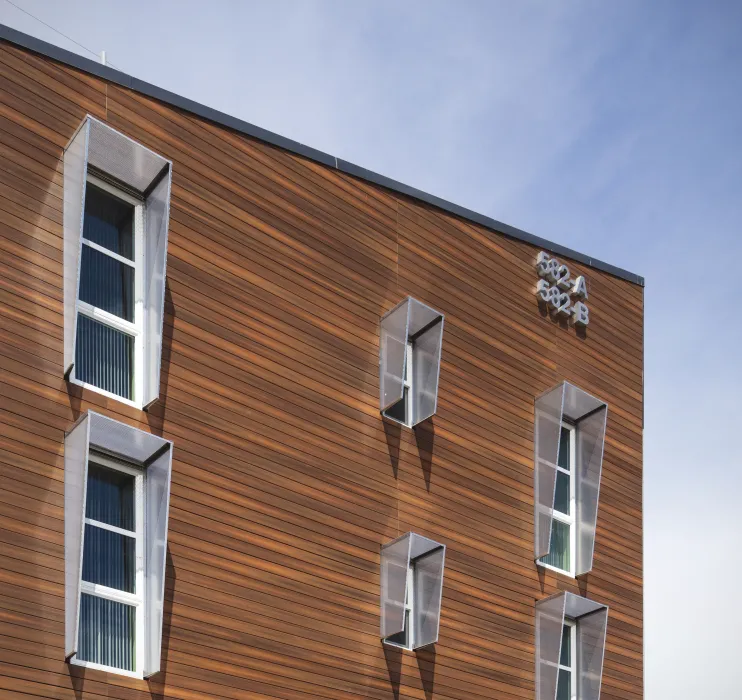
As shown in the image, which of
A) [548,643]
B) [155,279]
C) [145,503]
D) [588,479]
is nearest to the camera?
[145,503]

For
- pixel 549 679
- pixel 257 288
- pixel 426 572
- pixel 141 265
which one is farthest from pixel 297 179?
pixel 549 679

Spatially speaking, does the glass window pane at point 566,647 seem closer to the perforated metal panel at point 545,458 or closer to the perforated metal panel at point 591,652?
the perforated metal panel at point 591,652

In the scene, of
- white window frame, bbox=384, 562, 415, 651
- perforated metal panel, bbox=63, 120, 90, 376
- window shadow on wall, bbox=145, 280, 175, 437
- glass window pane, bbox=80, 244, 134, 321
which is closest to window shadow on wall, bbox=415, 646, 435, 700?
white window frame, bbox=384, 562, 415, 651

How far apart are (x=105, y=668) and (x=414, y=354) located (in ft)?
22.6

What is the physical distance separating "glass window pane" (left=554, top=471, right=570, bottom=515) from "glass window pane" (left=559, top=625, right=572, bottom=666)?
1.80 m

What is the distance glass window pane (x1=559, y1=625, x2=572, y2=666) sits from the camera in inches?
773

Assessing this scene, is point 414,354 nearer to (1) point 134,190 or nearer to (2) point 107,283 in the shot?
(1) point 134,190

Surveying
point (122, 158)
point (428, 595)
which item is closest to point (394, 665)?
point (428, 595)

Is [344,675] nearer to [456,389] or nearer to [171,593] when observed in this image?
[171,593]

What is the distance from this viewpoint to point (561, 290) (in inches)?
840

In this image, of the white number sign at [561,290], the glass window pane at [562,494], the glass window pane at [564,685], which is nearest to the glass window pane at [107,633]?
the glass window pane at [564,685]

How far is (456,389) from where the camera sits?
19.0 metres

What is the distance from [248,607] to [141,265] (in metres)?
4.17

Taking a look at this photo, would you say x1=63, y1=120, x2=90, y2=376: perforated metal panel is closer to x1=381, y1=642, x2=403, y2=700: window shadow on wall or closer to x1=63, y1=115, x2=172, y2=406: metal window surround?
x1=63, y1=115, x2=172, y2=406: metal window surround
